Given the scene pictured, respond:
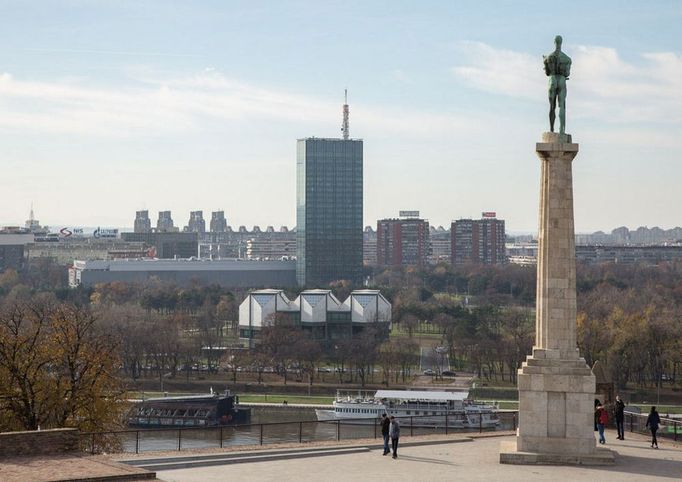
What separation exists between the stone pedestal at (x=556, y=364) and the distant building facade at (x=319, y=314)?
291 feet

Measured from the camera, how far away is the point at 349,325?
129 m

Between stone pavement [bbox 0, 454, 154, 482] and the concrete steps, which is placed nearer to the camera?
stone pavement [bbox 0, 454, 154, 482]

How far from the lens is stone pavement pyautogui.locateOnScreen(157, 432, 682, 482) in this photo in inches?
1277

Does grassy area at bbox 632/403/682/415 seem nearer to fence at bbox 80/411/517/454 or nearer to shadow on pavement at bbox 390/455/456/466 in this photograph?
fence at bbox 80/411/517/454

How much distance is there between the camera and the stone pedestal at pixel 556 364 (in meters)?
35.4

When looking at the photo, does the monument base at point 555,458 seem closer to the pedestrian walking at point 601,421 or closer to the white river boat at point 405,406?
the pedestrian walking at point 601,421

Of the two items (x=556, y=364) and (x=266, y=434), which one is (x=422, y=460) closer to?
(x=556, y=364)

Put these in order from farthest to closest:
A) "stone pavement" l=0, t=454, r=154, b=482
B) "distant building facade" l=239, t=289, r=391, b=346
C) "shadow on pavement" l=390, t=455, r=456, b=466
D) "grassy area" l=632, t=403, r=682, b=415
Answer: "distant building facade" l=239, t=289, r=391, b=346, "grassy area" l=632, t=403, r=682, b=415, "shadow on pavement" l=390, t=455, r=456, b=466, "stone pavement" l=0, t=454, r=154, b=482

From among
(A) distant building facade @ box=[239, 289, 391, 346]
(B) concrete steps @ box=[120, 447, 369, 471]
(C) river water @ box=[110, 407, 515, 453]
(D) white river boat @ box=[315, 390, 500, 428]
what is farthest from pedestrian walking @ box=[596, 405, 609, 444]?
(A) distant building facade @ box=[239, 289, 391, 346]

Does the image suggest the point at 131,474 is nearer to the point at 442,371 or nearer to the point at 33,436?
the point at 33,436

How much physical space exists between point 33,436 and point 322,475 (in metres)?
7.32

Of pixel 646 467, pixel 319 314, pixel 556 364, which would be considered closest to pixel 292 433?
pixel 556 364

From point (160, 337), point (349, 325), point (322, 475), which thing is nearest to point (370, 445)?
point (322, 475)

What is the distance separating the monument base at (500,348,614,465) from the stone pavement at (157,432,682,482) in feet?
3.28
